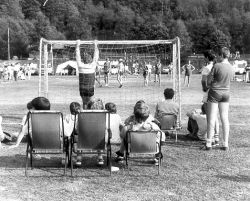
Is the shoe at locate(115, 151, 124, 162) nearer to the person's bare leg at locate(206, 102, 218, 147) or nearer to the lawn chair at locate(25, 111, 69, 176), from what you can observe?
the lawn chair at locate(25, 111, 69, 176)

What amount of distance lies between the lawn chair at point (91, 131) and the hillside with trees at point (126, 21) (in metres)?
91.5

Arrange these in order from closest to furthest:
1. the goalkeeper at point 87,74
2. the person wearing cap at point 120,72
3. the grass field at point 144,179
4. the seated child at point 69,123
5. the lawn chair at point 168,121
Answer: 1. the grass field at point 144,179
2. the seated child at point 69,123
3. the lawn chair at point 168,121
4. the goalkeeper at point 87,74
5. the person wearing cap at point 120,72

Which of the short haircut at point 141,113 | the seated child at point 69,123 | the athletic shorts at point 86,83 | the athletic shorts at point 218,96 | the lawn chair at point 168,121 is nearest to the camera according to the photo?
the short haircut at point 141,113

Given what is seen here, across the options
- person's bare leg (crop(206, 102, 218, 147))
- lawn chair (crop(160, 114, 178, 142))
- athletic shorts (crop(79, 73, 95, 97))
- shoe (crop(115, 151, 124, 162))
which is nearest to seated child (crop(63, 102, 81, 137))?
shoe (crop(115, 151, 124, 162))

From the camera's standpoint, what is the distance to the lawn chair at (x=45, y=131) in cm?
744

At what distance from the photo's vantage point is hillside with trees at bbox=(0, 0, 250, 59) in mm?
110825

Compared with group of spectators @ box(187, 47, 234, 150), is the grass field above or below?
below

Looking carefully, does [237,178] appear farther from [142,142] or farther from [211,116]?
[211,116]

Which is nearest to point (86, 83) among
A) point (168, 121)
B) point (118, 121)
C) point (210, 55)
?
Result: point (168, 121)

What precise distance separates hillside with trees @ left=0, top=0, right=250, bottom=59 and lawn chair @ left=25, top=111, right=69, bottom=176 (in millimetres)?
91569

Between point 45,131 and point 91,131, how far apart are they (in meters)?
0.65

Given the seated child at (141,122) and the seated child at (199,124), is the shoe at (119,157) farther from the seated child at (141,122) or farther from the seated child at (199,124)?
the seated child at (199,124)

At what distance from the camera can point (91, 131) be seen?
7508mm

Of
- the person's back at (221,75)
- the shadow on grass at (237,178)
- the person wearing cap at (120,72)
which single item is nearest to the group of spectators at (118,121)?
the shadow on grass at (237,178)
